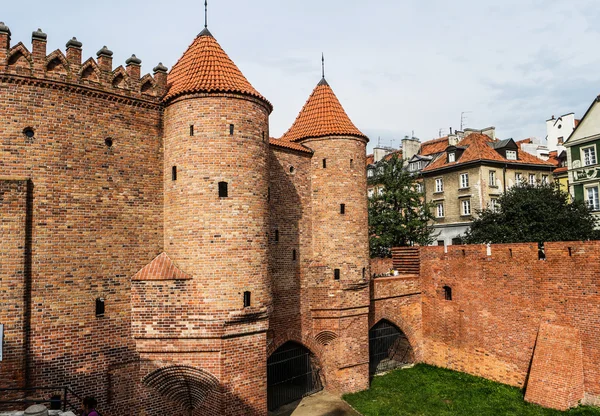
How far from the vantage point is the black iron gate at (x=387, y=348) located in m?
17.9

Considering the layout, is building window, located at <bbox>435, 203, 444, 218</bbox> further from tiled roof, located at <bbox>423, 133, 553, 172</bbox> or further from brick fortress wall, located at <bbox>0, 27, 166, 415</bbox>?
brick fortress wall, located at <bbox>0, 27, 166, 415</bbox>

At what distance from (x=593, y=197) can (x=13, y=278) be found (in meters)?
29.9

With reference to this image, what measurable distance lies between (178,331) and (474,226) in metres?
→ 17.0

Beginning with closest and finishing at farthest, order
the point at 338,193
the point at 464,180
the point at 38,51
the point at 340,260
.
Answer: the point at 38,51 < the point at 340,260 < the point at 338,193 < the point at 464,180

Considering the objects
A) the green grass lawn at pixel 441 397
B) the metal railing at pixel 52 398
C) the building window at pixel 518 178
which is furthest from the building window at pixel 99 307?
the building window at pixel 518 178

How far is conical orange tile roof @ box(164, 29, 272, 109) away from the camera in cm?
1190

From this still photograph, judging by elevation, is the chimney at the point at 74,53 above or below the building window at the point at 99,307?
above

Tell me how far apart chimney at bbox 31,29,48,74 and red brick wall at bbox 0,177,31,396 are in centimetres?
286

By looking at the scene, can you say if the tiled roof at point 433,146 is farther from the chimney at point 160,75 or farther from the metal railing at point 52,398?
the metal railing at point 52,398

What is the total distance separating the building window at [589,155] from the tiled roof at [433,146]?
10426 mm

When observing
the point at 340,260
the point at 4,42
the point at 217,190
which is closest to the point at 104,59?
the point at 4,42

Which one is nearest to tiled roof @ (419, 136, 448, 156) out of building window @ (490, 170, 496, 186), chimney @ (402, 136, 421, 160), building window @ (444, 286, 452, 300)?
chimney @ (402, 136, 421, 160)

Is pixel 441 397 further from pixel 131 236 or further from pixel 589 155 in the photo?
pixel 589 155

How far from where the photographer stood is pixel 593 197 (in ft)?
87.4
